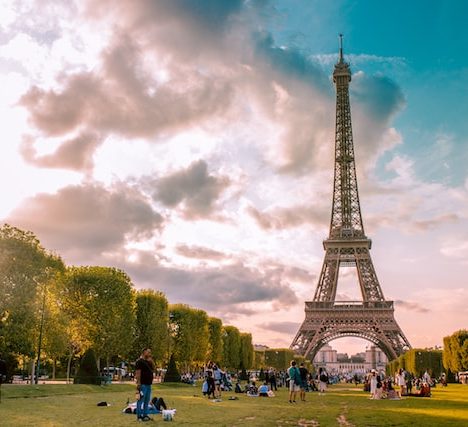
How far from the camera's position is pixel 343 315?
105562 mm

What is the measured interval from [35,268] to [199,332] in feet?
123

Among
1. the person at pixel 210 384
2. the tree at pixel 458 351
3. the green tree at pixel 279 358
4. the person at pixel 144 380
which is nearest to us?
the person at pixel 144 380

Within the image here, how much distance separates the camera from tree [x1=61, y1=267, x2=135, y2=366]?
55625 mm

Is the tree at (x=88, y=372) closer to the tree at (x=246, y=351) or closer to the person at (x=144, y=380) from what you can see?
the person at (x=144, y=380)

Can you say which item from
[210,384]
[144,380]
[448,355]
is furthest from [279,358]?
[144,380]

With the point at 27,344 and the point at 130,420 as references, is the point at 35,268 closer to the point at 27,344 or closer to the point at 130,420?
the point at 27,344

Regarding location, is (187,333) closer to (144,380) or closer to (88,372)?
(88,372)

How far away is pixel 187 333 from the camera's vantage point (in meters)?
76.7

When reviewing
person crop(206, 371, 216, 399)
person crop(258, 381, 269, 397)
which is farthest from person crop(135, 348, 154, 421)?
person crop(258, 381, 269, 397)

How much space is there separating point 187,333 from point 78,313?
22706 mm

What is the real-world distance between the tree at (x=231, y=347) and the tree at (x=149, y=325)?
34848 millimetres

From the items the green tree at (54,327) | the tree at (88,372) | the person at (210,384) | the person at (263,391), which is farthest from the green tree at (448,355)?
the person at (210,384)

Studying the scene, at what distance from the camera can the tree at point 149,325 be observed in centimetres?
6519

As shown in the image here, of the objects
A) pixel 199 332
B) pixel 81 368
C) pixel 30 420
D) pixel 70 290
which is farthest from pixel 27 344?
pixel 199 332
